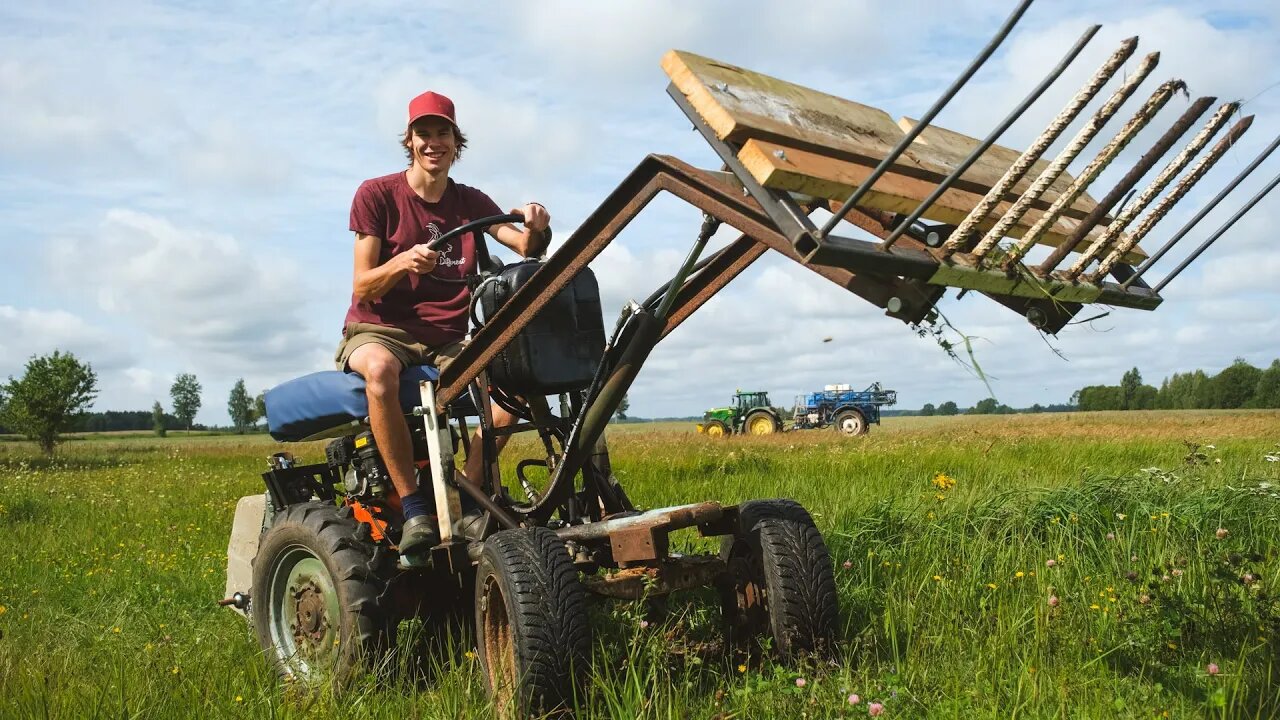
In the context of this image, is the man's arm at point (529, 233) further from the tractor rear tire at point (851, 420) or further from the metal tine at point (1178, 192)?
the tractor rear tire at point (851, 420)

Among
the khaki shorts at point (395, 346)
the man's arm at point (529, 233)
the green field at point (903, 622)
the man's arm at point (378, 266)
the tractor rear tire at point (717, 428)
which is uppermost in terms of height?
the tractor rear tire at point (717, 428)

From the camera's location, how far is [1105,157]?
8.69ft

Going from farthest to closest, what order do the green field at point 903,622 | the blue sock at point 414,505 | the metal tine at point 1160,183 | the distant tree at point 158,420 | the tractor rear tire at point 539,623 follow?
the distant tree at point 158,420
the blue sock at point 414,505
the green field at point 903,622
the tractor rear tire at point 539,623
the metal tine at point 1160,183

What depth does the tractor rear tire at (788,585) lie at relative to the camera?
338 cm

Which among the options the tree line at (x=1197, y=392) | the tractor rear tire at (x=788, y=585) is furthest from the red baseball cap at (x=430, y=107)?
the tree line at (x=1197, y=392)

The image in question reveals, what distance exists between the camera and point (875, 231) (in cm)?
311

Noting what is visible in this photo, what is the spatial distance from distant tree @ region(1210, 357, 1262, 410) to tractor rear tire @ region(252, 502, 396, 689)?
264ft

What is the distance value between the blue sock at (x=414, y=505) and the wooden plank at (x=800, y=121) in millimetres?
1928

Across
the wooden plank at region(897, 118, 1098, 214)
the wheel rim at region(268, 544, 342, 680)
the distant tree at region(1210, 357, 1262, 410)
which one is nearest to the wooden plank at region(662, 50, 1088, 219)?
the wooden plank at region(897, 118, 1098, 214)

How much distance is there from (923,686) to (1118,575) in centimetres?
189

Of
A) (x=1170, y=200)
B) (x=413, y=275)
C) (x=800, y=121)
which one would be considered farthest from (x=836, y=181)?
(x=413, y=275)

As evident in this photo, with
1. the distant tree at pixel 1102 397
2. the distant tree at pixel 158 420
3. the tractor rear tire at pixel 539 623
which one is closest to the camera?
the tractor rear tire at pixel 539 623

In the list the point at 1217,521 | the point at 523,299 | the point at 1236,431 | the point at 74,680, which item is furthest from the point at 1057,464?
the point at 1236,431

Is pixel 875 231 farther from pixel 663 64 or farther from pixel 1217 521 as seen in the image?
pixel 1217 521
